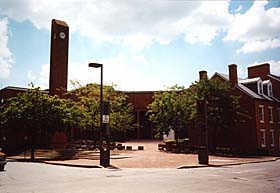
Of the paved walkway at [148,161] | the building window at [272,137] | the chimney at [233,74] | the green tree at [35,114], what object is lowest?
the paved walkway at [148,161]

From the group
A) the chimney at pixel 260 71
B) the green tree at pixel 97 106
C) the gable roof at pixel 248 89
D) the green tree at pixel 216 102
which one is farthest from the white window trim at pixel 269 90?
the green tree at pixel 97 106

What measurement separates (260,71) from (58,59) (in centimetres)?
2819

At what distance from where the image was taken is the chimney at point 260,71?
153 ft

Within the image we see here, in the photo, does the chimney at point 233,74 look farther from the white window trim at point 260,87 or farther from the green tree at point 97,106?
the green tree at point 97,106

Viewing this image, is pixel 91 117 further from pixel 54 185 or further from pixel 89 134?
pixel 54 185

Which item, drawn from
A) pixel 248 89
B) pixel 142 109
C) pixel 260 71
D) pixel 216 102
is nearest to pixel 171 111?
pixel 216 102

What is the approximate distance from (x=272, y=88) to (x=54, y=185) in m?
40.0

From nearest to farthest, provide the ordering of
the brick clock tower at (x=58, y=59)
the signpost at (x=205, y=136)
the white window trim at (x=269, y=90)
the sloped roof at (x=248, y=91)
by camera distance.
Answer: the signpost at (x=205, y=136)
the sloped roof at (x=248, y=91)
the brick clock tower at (x=58, y=59)
the white window trim at (x=269, y=90)

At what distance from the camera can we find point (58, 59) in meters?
42.8

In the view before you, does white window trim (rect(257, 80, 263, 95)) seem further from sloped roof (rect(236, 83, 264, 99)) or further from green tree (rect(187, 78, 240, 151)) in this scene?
green tree (rect(187, 78, 240, 151))

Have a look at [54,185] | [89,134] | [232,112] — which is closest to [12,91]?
[89,134]

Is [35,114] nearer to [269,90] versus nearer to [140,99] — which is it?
[269,90]

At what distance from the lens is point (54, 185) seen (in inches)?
512

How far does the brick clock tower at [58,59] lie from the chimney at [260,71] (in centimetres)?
2636
